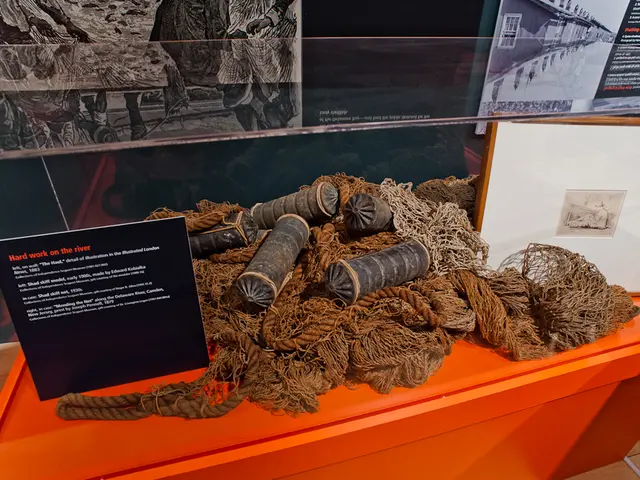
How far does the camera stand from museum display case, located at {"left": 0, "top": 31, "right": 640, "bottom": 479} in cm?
113

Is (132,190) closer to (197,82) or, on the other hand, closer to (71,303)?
(197,82)

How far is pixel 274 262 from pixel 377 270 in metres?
0.33

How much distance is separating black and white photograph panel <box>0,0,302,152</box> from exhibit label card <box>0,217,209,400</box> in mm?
258

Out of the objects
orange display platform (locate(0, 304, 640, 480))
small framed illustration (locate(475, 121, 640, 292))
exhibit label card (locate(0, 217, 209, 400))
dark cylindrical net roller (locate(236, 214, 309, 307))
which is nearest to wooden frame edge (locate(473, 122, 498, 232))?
small framed illustration (locate(475, 121, 640, 292))

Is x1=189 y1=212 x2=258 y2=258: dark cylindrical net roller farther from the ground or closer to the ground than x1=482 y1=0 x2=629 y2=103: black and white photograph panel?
closer to the ground

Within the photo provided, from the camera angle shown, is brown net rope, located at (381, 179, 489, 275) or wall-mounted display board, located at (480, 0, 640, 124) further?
brown net rope, located at (381, 179, 489, 275)

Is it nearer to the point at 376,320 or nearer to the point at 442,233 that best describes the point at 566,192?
the point at 442,233

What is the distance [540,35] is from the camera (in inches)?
86.0

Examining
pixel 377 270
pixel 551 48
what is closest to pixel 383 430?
pixel 377 270

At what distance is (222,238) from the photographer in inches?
62.0

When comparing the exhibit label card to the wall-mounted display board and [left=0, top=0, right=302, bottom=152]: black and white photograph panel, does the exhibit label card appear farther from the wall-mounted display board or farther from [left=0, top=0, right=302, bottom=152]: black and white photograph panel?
the wall-mounted display board

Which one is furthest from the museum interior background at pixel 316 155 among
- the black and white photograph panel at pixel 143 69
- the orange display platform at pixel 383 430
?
the orange display platform at pixel 383 430

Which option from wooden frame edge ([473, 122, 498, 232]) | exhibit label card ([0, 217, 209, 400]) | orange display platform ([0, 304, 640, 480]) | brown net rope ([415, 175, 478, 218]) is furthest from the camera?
brown net rope ([415, 175, 478, 218])

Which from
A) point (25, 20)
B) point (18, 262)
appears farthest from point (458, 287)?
point (25, 20)
